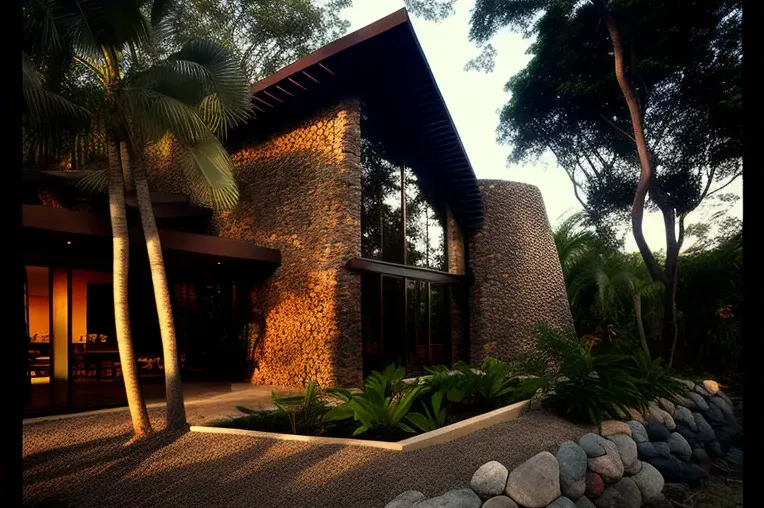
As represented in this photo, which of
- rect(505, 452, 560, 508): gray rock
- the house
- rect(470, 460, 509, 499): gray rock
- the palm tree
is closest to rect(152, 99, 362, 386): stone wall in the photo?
the house

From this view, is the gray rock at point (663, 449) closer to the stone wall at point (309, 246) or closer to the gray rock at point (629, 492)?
the gray rock at point (629, 492)

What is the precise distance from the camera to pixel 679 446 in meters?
7.05

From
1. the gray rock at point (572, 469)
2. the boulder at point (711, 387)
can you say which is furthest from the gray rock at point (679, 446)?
the boulder at point (711, 387)

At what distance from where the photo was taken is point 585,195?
20.0m

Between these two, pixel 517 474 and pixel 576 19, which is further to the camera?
pixel 576 19

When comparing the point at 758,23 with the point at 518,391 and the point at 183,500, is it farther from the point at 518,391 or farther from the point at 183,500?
the point at 518,391

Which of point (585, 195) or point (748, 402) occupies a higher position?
point (585, 195)

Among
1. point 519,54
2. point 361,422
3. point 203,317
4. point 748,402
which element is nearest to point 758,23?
point 748,402

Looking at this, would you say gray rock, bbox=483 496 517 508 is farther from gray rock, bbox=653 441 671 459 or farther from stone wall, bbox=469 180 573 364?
stone wall, bbox=469 180 573 364

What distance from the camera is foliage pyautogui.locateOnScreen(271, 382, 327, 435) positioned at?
18.4 feet

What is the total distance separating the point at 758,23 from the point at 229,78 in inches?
254

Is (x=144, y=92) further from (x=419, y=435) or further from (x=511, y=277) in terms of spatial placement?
(x=511, y=277)

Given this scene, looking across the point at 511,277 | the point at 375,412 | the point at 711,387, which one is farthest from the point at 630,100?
the point at 375,412

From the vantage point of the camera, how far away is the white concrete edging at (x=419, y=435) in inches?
187
